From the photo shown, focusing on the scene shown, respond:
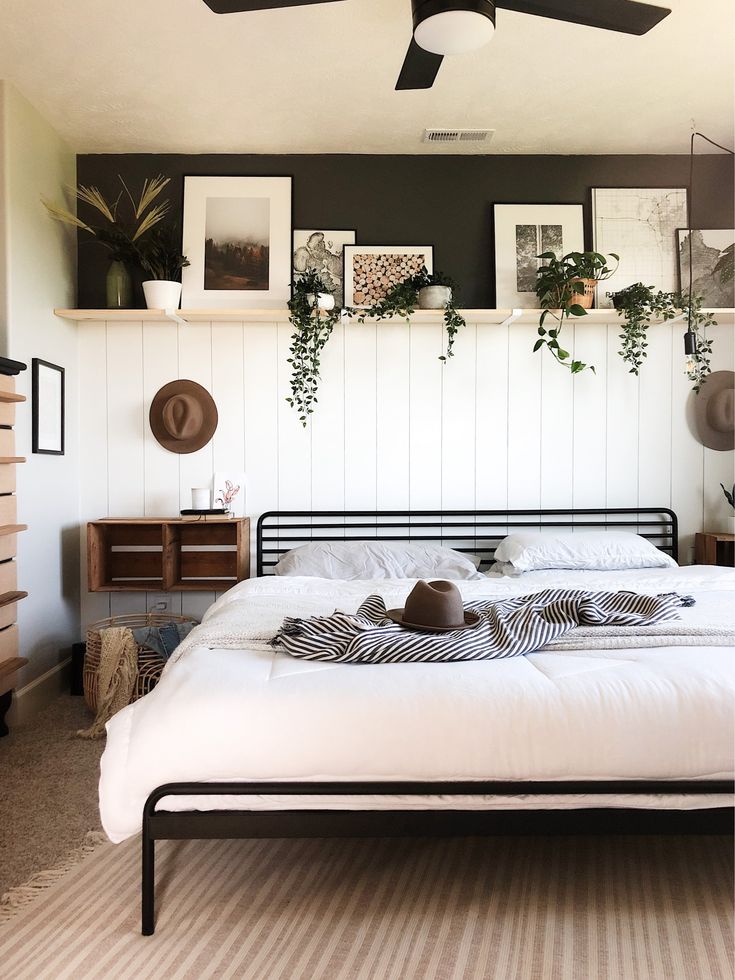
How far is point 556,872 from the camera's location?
6.59ft

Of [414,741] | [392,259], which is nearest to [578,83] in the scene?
[392,259]

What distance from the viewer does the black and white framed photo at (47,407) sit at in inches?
138

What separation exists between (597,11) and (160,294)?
2.40m

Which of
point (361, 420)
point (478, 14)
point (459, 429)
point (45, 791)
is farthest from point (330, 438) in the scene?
point (478, 14)

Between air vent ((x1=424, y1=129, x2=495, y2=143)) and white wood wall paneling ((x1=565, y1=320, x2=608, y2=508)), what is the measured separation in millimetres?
1078

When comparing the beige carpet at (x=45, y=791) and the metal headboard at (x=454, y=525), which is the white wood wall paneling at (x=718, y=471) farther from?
the beige carpet at (x=45, y=791)

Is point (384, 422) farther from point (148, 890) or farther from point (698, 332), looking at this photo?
point (148, 890)

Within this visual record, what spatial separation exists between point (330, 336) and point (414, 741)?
279cm

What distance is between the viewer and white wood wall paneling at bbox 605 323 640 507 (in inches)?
162

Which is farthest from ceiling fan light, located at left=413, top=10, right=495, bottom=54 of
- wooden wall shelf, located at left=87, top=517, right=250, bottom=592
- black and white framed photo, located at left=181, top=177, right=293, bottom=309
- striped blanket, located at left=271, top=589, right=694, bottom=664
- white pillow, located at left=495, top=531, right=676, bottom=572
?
wooden wall shelf, located at left=87, top=517, right=250, bottom=592

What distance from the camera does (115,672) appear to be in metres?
3.33

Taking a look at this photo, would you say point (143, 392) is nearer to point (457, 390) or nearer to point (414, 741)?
point (457, 390)

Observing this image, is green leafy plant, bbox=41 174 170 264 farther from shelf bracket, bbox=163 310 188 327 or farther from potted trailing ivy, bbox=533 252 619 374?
potted trailing ivy, bbox=533 252 619 374

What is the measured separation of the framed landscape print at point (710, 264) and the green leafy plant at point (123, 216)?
9.09 feet
